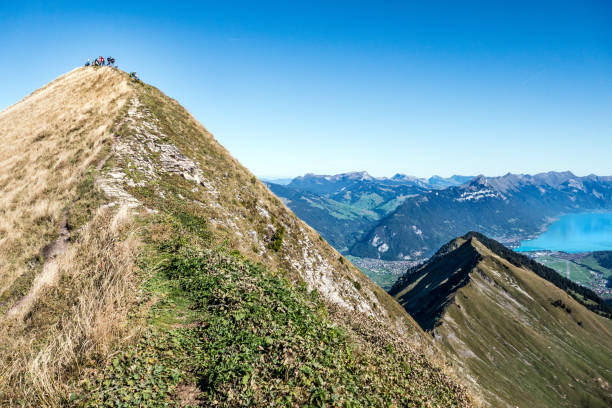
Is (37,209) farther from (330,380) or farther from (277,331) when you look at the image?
(330,380)

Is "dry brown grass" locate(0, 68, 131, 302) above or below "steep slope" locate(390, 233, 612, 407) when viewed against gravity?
above

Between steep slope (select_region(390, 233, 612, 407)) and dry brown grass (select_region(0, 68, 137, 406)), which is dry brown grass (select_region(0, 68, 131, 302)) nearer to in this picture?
dry brown grass (select_region(0, 68, 137, 406))

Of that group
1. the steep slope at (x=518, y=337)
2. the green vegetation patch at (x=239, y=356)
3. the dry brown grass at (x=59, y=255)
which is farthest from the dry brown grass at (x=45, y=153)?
the steep slope at (x=518, y=337)

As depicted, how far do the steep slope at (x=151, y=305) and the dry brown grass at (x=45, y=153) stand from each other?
168mm

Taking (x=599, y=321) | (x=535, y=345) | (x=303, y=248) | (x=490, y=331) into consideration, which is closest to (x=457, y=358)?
(x=490, y=331)

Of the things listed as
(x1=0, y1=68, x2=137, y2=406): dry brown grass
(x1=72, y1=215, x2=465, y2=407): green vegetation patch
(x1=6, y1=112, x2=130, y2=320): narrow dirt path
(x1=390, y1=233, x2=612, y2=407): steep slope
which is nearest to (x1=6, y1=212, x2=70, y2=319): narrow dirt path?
(x1=6, y1=112, x2=130, y2=320): narrow dirt path

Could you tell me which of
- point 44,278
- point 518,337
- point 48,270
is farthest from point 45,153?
point 518,337

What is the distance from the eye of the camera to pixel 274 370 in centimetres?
941

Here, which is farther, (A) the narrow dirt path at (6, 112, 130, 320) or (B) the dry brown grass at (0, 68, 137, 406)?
(A) the narrow dirt path at (6, 112, 130, 320)

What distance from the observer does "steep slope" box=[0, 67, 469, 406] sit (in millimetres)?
8102

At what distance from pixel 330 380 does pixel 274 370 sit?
2133 mm

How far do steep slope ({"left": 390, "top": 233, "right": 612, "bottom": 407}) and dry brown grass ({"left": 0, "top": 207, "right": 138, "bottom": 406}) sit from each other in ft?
398

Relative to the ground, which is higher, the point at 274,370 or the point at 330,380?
the point at 274,370

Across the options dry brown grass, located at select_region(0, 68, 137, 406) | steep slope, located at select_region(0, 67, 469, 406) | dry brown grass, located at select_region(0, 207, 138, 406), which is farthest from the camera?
steep slope, located at select_region(0, 67, 469, 406)
